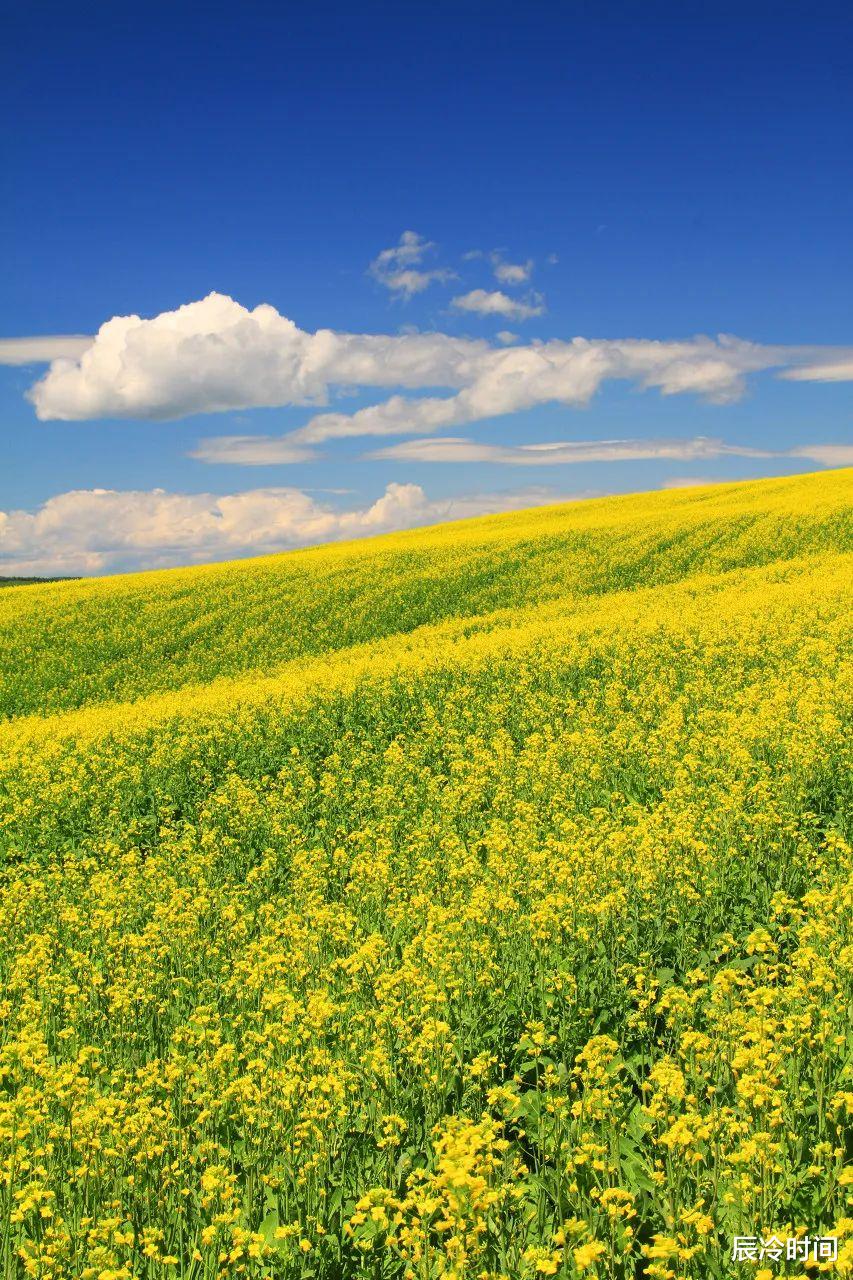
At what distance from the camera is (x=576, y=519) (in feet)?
169

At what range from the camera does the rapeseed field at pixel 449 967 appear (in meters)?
4.62

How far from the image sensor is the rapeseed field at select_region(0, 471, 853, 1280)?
4621mm

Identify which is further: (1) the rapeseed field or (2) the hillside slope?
(2) the hillside slope

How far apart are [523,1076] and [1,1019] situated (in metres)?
5.01

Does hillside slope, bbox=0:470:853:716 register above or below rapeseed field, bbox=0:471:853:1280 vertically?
above

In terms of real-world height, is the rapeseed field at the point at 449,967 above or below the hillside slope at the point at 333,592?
below

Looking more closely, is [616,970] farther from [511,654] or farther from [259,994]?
[511,654]

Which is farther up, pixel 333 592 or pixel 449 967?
pixel 333 592

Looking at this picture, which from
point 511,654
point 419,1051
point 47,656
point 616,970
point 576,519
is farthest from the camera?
point 576,519

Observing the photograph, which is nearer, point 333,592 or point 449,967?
point 449,967

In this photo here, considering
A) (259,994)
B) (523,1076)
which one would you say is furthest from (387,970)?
(523,1076)

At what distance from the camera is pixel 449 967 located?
7090mm

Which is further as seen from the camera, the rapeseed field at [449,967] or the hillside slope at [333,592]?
the hillside slope at [333,592]

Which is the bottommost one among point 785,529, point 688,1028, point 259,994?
point 259,994
